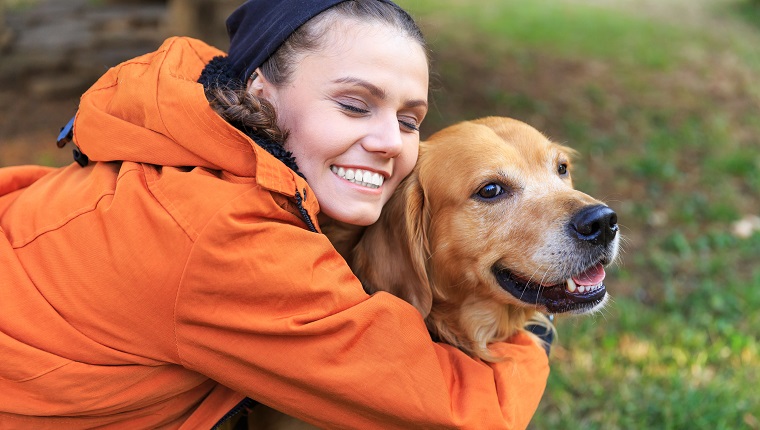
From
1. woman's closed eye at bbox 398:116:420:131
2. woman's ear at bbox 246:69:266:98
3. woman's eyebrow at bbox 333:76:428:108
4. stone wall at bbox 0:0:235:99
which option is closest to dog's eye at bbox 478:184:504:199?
woman's closed eye at bbox 398:116:420:131

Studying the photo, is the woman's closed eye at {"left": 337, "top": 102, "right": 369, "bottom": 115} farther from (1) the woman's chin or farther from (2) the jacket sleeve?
(2) the jacket sleeve

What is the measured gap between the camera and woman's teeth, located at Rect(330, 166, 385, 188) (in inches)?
101

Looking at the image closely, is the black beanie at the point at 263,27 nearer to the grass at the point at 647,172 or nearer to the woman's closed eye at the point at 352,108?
the woman's closed eye at the point at 352,108

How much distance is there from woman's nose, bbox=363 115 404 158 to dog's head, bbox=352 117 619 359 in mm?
348

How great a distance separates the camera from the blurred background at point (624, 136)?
409 centimetres

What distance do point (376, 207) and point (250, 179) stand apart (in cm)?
57

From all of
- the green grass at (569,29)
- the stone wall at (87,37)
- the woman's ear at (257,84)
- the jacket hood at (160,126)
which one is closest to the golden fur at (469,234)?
the woman's ear at (257,84)

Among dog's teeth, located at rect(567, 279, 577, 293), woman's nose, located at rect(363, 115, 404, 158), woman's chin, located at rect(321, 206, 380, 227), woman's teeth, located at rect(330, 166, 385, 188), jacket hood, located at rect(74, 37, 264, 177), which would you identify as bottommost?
dog's teeth, located at rect(567, 279, 577, 293)

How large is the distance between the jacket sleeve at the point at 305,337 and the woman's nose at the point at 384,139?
17.2 inches

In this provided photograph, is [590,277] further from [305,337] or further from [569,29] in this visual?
[569,29]

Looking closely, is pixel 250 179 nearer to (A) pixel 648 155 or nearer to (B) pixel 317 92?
(B) pixel 317 92

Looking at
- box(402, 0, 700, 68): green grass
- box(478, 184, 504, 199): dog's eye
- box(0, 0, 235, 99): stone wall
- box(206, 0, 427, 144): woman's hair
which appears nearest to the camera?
box(206, 0, 427, 144): woman's hair

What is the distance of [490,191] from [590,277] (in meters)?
0.52

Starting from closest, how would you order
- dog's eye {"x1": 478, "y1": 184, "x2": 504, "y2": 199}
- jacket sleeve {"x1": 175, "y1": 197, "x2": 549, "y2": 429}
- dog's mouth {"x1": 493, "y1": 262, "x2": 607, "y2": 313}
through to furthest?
1. jacket sleeve {"x1": 175, "y1": 197, "x2": 549, "y2": 429}
2. dog's mouth {"x1": 493, "y1": 262, "x2": 607, "y2": 313}
3. dog's eye {"x1": 478, "y1": 184, "x2": 504, "y2": 199}
